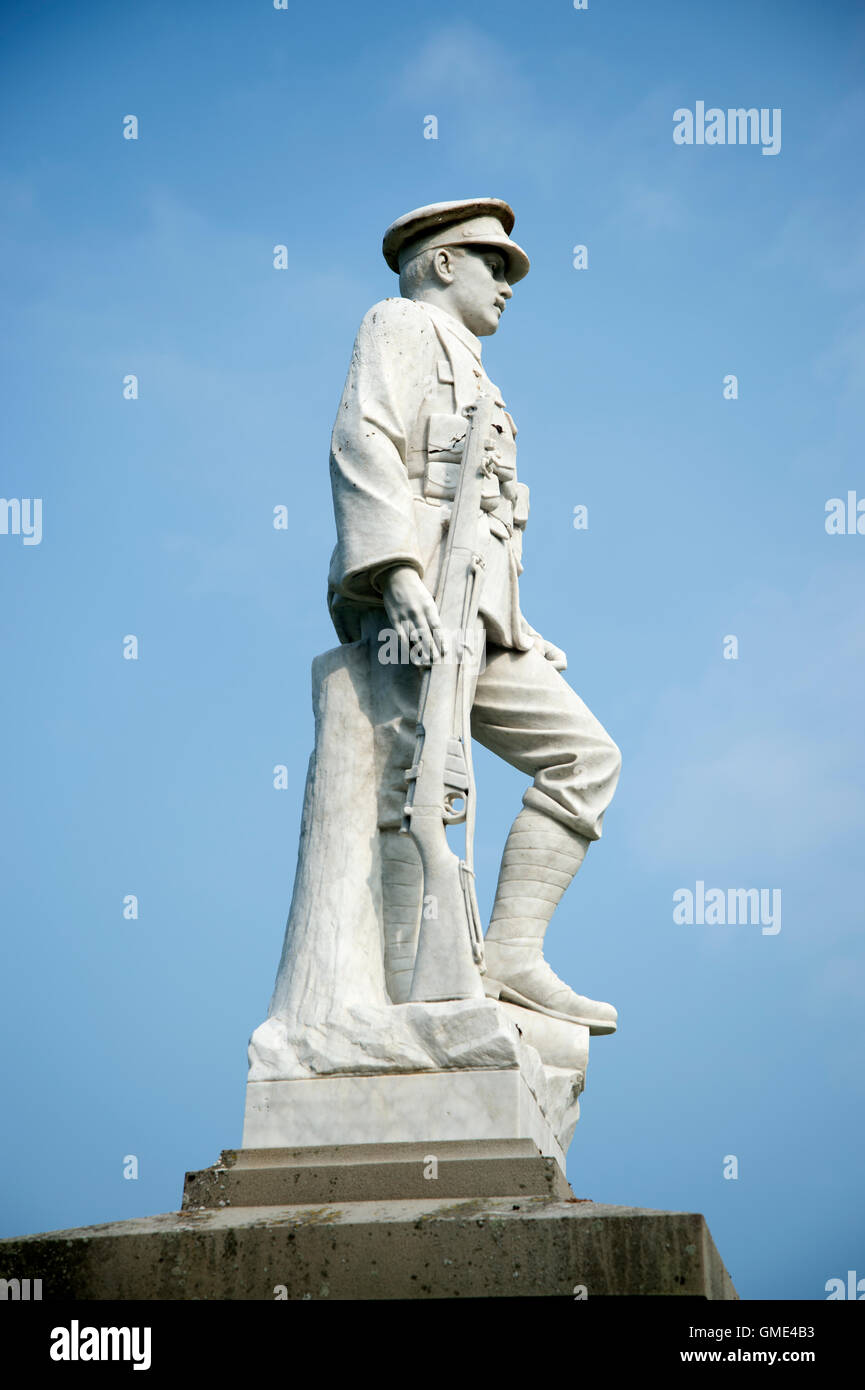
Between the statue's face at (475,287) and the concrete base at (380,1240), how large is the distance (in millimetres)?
4275

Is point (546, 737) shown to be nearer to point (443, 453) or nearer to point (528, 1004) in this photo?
point (528, 1004)

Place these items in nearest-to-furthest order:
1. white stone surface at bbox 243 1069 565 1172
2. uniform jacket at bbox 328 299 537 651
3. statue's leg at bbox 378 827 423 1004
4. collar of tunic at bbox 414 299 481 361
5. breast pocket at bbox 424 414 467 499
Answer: white stone surface at bbox 243 1069 565 1172, statue's leg at bbox 378 827 423 1004, uniform jacket at bbox 328 299 537 651, breast pocket at bbox 424 414 467 499, collar of tunic at bbox 414 299 481 361

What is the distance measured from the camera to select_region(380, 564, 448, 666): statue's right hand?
7.27 meters

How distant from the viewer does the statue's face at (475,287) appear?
842 centimetres

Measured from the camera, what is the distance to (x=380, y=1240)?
19.2 ft

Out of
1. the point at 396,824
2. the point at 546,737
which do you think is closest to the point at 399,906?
the point at 396,824

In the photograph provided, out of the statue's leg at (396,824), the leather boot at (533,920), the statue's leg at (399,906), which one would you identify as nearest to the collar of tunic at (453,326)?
the statue's leg at (396,824)

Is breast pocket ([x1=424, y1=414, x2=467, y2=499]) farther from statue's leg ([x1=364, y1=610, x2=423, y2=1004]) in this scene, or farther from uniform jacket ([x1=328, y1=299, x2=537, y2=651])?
statue's leg ([x1=364, y1=610, x2=423, y2=1004])

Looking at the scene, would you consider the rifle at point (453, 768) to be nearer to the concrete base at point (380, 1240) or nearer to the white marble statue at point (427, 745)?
the white marble statue at point (427, 745)

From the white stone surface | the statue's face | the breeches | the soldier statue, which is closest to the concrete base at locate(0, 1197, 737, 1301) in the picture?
the white stone surface

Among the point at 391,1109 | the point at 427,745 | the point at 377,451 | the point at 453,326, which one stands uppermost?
the point at 453,326

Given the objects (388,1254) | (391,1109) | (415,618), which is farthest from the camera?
(415,618)

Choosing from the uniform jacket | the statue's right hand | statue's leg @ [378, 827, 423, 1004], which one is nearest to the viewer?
statue's leg @ [378, 827, 423, 1004]

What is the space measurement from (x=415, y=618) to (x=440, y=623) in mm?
117
